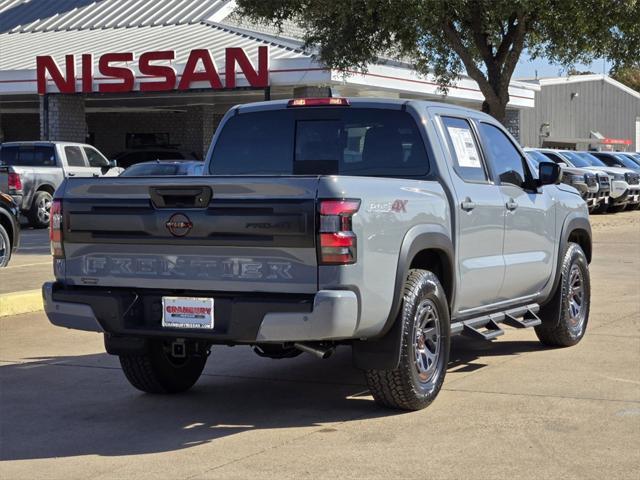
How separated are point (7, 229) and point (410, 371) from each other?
9.93 metres

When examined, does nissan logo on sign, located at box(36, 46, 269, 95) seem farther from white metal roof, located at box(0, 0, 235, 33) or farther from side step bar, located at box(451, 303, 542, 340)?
side step bar, located at box(451, 303, 542, 340)

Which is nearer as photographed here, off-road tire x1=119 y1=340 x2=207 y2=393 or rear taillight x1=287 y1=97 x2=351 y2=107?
off-road tire x1=119 y1=340 x2=207 y2=393

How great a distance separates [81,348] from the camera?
983 cm

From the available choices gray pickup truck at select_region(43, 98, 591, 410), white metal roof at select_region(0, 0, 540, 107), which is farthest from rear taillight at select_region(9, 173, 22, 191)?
gray pickup truck at select_region(43, 98, 591, 410)

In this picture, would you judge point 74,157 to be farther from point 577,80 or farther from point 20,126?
point 577,80

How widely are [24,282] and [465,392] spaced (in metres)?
7.46

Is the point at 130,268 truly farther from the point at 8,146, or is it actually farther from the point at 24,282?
the point at 8,146

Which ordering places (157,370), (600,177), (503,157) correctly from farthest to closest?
(600,177), (503,157), (157,370)

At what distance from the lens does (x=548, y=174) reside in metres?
9.16

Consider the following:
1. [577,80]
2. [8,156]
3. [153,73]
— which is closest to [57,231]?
[8,156]

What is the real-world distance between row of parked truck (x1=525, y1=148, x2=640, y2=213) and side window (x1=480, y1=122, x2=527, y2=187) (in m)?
20.1

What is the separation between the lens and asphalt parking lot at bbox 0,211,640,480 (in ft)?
19.7

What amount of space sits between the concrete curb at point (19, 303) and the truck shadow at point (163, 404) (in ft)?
7.57

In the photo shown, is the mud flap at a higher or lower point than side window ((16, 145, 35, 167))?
lower
